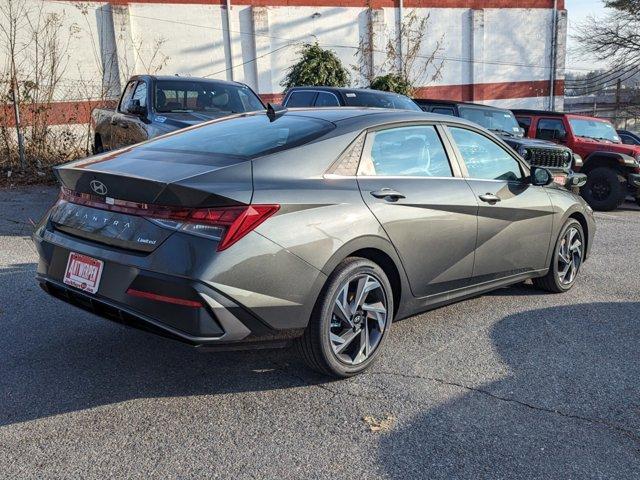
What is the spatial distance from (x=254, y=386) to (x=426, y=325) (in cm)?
163

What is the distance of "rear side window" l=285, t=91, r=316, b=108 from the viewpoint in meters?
10.5

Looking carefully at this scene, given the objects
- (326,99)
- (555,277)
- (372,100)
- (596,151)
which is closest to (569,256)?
(555,277)

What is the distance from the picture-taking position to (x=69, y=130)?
14070mm

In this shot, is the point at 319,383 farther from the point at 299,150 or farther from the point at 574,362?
the point at 574,362

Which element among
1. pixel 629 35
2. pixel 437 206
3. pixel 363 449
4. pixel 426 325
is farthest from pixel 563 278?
pixel 629 35

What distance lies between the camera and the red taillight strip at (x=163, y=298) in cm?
292

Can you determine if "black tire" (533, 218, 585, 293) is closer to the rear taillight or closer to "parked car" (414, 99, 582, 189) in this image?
the rear taillight

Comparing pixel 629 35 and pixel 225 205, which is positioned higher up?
pixel 629 35

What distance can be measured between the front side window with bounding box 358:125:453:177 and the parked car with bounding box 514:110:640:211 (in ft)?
27.6

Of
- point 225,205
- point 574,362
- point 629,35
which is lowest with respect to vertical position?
point 574,362

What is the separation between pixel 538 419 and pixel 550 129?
10.8 metres

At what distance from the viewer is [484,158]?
4.79 meters

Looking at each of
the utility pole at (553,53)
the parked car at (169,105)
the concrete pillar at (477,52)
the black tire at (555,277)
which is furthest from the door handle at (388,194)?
the utility pole at (553,53)

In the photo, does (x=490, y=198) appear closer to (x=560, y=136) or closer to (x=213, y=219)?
(x=213, y=219)
